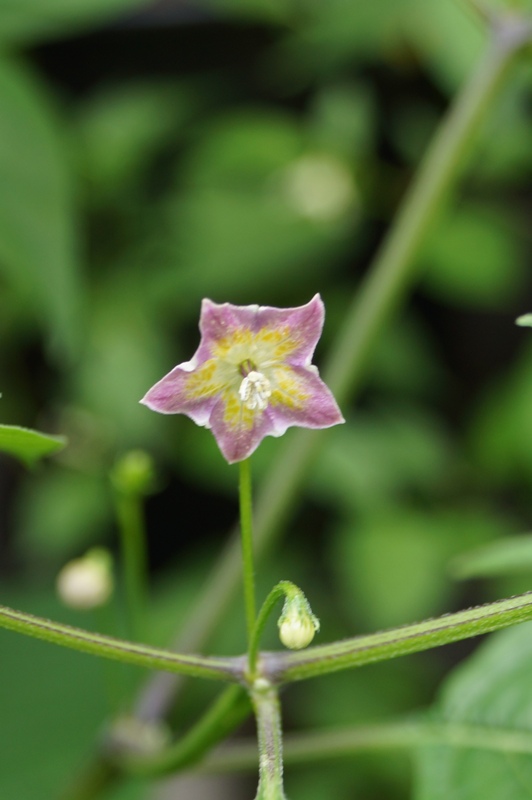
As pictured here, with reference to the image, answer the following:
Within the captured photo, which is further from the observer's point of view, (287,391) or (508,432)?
(508,432)

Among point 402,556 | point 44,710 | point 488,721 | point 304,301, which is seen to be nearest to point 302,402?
point 488,721

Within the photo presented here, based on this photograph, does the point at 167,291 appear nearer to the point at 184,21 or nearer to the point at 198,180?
the point at 198,180

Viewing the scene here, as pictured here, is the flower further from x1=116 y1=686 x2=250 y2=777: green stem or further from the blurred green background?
the blurred green background

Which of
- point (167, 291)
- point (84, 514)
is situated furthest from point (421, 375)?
point (84, 514)

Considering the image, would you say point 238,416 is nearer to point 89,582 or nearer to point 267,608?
point 267,608

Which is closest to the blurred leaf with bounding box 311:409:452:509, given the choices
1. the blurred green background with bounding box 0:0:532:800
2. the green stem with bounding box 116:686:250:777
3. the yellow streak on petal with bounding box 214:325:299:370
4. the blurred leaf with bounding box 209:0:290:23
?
the blurred green background with bounding box 0:0:532:800

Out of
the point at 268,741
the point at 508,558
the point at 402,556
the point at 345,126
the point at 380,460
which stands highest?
the point at 345,126
